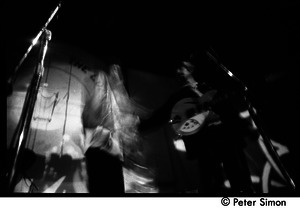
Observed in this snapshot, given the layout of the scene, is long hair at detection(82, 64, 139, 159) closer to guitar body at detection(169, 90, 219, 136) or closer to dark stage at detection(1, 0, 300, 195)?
dark stage at detection(1, 0, 300, 195)

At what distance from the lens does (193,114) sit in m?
2.50

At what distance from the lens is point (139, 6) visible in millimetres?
3229

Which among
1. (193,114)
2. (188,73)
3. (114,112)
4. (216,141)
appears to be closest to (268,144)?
(216,141)

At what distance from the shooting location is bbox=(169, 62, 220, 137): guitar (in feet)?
7.79

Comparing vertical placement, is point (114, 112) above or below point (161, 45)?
below

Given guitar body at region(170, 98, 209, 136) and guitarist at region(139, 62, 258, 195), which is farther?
guitar body at region(170, 98, 209, 136)

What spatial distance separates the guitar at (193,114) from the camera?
2.38 meters

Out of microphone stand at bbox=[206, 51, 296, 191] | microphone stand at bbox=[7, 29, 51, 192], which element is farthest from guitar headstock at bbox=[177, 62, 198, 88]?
microphone stand at bbox=[7, 29, 51, 192]

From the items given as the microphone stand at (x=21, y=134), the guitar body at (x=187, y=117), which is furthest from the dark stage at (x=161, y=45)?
the microphone stand at (x=21, y=134)

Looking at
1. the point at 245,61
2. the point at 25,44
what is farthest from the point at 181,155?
the point at 25,44

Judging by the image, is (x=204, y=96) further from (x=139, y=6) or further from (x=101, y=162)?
(x=139, y=6)

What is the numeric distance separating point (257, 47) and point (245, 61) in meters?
0.27

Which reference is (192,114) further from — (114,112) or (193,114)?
(114,112)
